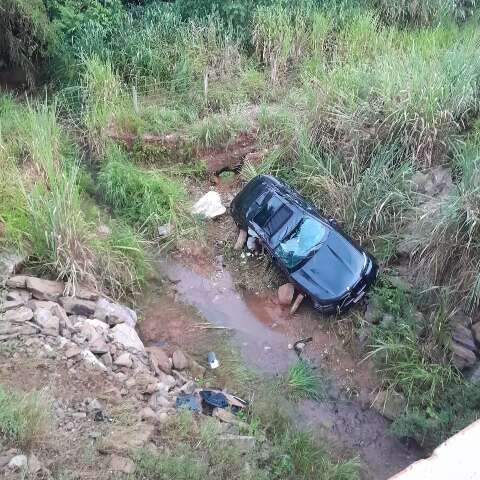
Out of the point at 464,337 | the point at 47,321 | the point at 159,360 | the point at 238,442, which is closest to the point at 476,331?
the point at 464,337

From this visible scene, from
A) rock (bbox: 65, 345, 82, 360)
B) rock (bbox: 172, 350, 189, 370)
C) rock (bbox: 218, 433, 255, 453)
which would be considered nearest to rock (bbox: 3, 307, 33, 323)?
rock (bbox: 65, 345, 82, 360)

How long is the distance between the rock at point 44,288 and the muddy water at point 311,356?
961 mm

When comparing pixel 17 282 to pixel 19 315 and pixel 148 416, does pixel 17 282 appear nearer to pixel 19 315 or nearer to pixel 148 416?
pixel 19 315

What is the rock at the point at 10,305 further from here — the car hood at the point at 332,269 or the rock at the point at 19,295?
the car hood at the point at 332,269

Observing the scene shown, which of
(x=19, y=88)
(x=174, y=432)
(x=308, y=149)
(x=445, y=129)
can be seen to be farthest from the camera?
(x=19, y=88)

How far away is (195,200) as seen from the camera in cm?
677

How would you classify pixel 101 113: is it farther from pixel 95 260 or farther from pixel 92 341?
pixel 92 341

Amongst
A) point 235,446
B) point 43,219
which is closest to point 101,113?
point 43,219

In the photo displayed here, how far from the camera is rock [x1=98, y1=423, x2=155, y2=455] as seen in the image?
3662 mm

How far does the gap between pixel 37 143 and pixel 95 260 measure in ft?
4.82

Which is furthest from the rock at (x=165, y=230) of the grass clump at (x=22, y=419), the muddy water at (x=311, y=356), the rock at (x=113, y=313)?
the grass clump at (x=22, y=419)

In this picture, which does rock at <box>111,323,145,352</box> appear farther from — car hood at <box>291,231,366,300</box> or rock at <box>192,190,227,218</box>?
rock at <box>192,190,227,218</box>

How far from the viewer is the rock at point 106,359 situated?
14.9 ft

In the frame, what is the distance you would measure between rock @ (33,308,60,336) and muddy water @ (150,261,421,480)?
1042mm
